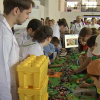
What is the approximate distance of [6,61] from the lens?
3.91ft

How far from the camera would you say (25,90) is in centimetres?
114

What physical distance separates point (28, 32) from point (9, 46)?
46.3 inches

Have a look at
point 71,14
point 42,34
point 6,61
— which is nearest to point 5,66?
point 6,61

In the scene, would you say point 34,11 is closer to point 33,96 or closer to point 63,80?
point 63,80

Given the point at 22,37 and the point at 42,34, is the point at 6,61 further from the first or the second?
the point at 22,37

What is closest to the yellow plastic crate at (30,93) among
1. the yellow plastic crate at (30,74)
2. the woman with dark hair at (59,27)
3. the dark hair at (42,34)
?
the yellow plastic crate at (30,74)

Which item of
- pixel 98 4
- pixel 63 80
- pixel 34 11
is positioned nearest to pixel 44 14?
pixel 34 11

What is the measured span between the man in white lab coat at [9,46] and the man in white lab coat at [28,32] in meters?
0.92

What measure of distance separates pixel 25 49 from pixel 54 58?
122 cm

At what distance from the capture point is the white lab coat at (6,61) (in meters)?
1.18

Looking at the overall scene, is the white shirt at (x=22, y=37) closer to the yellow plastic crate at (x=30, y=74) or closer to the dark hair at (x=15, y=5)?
the dark hair at (x=15, y=5)

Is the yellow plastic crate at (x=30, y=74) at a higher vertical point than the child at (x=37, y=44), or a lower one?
lower

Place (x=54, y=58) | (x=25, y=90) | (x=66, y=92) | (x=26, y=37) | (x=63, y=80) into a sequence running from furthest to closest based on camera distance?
(x=54, y=58)
(x=26, y=37)
(x=63, y=80)
(x=66, y=92)
(x=25, y=90)

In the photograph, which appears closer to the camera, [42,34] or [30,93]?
[30,93]
